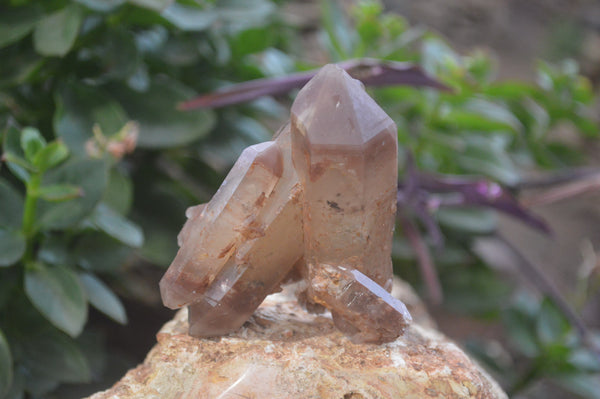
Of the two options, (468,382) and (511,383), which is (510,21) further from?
(468,382)

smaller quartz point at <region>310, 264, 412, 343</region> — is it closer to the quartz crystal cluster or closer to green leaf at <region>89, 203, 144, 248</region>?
the quartz crystal cluster

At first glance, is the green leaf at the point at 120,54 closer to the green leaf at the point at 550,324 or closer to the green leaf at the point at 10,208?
the green leaf at the point at 10,208

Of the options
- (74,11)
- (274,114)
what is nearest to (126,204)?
(74,11)

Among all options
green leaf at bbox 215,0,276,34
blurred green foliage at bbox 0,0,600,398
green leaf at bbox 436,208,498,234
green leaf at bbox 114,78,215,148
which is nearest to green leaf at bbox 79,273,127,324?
blurred green foliage at bbox 0,0,600,398

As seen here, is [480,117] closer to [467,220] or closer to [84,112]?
[467,220]

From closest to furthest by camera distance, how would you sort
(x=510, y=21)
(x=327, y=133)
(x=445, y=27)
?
1. (x=327, y=133)
2. (x=445, y=27)
3. (x=510, y=21)

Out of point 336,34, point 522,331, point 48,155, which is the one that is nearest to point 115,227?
point 48,155
